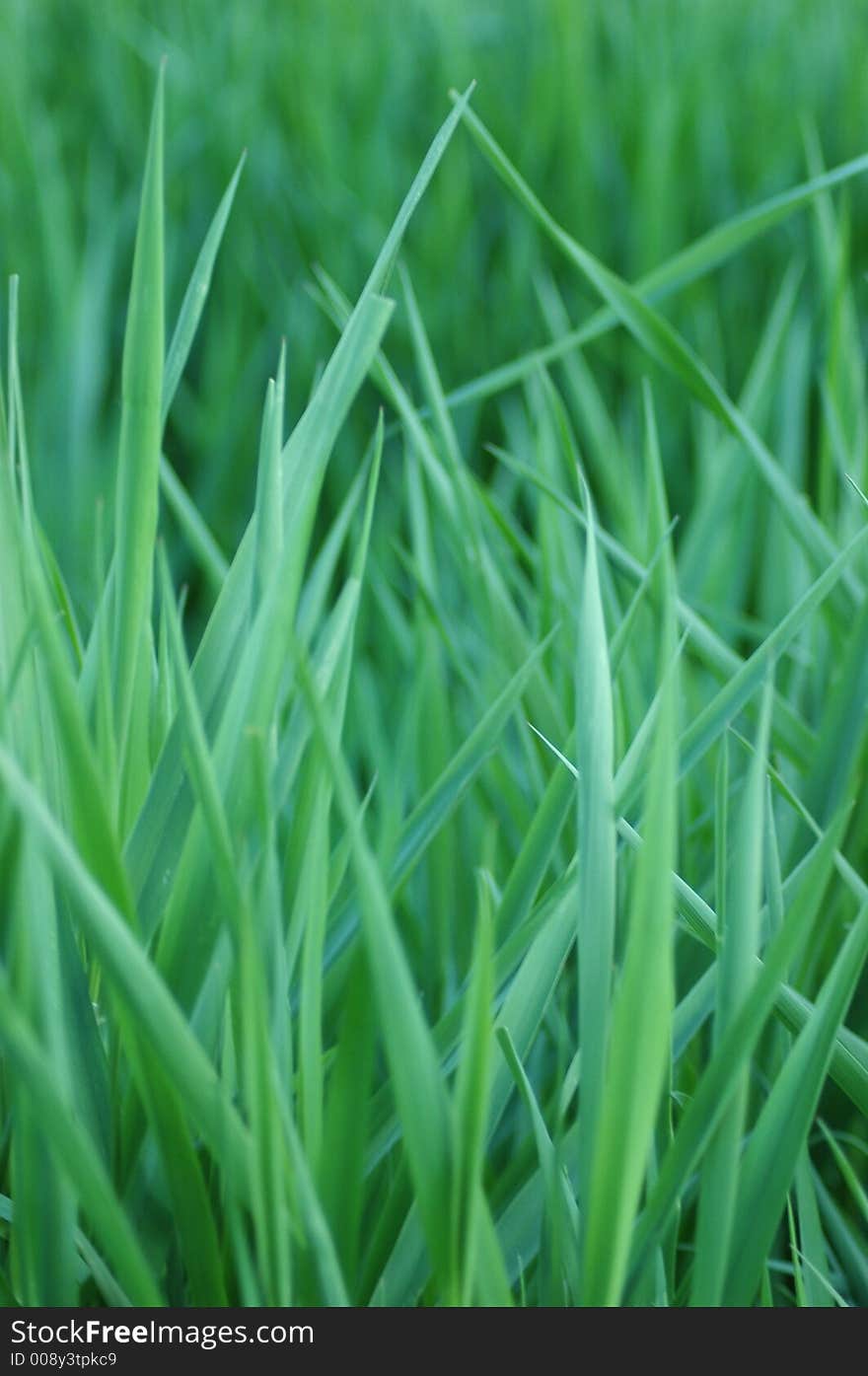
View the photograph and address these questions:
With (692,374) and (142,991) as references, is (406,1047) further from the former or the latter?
(692,374)

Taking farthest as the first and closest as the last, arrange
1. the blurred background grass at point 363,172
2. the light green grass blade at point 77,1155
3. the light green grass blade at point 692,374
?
1. the blurred background grass at point 363,172
2. the light green grass blade at point 692,374
3. the light green grass blade at point 77,1155

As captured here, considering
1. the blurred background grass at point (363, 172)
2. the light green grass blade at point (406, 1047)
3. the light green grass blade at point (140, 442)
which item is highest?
the blurred background grass at point (363, 172)

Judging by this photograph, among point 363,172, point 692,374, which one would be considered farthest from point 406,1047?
point 363,172

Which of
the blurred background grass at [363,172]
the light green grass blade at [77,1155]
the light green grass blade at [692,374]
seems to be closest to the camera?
the light green grass blade at [77,1155]

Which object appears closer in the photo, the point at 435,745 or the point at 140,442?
the point at 140,442

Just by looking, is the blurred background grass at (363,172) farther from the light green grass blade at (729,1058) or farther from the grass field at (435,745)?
the light green grass blade at (729,1058)

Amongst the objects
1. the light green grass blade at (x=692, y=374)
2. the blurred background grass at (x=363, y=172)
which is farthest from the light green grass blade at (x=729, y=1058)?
the blurred background grass at (x=363, y=172)

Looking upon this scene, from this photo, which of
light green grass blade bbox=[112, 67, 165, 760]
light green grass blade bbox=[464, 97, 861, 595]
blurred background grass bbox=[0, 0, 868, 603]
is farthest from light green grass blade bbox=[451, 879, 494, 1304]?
blurred background grass bbox=[0, 0, 868, 603]

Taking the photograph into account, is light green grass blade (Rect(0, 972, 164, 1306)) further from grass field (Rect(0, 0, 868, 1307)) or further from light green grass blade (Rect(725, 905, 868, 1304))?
light green grass blade (Rect(725, 905, 868, 1304))
